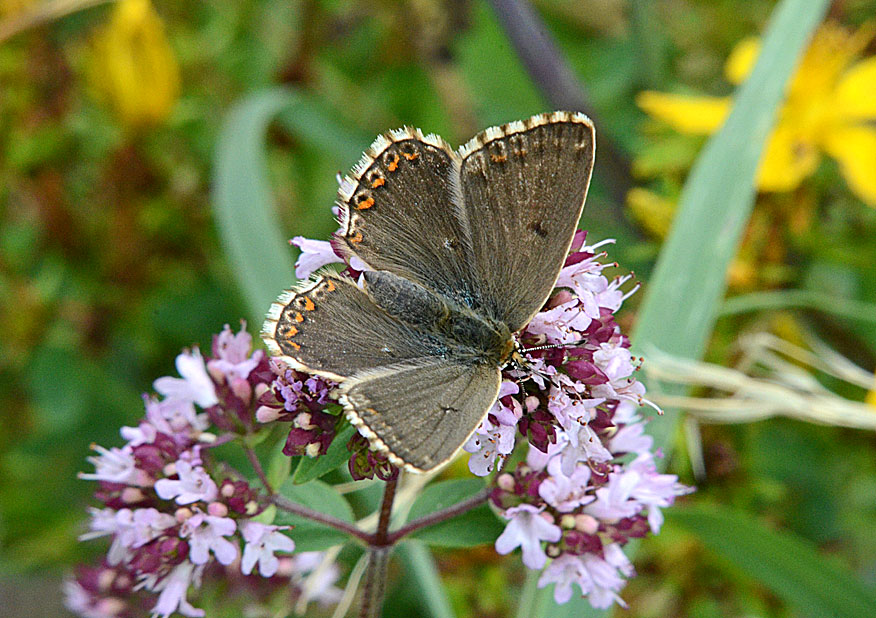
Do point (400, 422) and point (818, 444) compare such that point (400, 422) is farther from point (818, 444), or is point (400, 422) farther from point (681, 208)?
point (818, 444)

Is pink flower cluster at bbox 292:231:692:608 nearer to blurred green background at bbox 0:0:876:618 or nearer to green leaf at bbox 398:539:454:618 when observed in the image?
green leaf at bbox 398:539:454:618

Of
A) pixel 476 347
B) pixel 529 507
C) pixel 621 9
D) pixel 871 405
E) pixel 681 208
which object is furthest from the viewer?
pixel 621 9

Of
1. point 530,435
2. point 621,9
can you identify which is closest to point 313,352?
point 530,435

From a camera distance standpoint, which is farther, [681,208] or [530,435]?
[681,208]

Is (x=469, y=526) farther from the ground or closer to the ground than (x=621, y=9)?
closer to the ground

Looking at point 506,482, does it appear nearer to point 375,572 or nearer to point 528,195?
point 375,572

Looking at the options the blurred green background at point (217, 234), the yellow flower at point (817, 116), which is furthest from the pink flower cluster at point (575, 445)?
the yellow flower at point (817, 116)

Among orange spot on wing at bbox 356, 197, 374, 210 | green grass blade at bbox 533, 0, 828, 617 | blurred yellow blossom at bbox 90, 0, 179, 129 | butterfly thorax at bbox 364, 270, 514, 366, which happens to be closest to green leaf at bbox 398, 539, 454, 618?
green grass blade at bbox 533, 0, 828, 617
